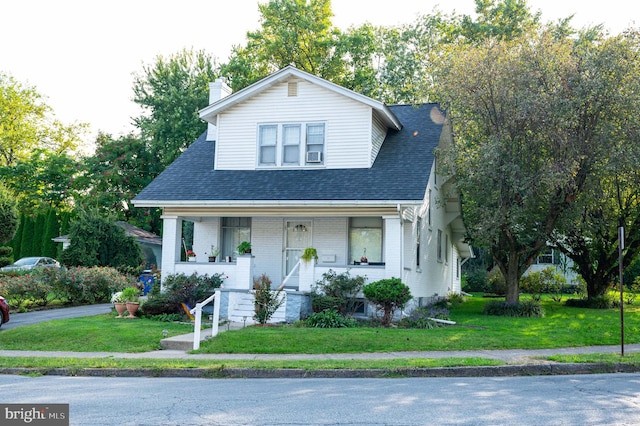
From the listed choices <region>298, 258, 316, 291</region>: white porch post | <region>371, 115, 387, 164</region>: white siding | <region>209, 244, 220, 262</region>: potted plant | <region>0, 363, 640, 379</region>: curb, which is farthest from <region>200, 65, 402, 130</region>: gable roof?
<region>0, 363, 640, 379</region>: curb

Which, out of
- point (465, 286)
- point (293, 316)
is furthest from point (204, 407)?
point (465, 286)

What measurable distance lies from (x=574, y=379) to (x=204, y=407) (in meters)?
6.23

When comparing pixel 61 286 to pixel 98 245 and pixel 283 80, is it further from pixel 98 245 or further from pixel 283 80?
pixel 283 80

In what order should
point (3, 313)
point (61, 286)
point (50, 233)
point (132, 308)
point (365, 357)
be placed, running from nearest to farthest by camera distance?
point (365, 357)
point (3, 313)
point (132, 308)
point (61, 286)
point (50, 233)

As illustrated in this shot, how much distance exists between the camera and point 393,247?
60.4 ft

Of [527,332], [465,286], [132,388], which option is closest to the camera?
[132,388]

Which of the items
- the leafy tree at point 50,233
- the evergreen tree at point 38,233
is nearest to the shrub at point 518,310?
the leafy tree at point 50,233

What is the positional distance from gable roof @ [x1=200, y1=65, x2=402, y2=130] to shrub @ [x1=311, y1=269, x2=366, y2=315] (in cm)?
567

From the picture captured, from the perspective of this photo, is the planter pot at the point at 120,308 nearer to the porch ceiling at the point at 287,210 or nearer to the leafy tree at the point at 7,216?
the porch ceiling at the point at 287,210

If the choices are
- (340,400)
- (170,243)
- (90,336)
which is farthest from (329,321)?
(340,400)

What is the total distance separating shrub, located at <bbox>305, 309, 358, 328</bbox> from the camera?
16.7 meters

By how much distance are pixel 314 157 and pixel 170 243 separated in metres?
5.38

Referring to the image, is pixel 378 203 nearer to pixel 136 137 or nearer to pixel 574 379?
pixel 574 379

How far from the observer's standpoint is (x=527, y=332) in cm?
1598
